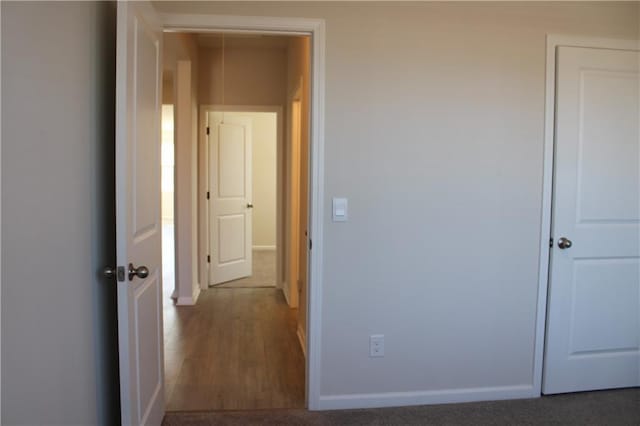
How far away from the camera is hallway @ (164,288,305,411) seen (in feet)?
8.93

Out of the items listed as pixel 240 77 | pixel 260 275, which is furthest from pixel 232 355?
pixel 240 77

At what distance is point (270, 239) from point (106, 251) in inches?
240

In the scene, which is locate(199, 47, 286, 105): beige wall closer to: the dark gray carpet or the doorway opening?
the doorway opening

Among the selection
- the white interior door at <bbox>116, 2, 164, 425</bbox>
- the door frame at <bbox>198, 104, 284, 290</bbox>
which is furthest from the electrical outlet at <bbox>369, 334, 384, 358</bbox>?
the door frame at <bbox>198, 104, 284, 290</bbox>

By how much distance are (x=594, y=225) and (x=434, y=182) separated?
1.00m

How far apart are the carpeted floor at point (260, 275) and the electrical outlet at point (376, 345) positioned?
10.1 feet

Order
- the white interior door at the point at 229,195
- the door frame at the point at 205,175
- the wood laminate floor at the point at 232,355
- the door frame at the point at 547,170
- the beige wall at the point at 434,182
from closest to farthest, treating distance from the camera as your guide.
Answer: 1. the beige wall at the point at 434,182
2. the door frame at the point at 547,170
3. the wood laminate floor at the point at 232,355
4. the door frame at the point at 205,175
5. the white interior door at the point at 229,195

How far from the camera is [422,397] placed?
8.71ft

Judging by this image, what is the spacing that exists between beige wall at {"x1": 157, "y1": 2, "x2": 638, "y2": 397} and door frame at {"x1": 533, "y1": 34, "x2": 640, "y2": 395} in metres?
0.04

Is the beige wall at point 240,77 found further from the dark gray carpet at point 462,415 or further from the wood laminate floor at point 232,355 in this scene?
the dark gray carpet at point 462,415

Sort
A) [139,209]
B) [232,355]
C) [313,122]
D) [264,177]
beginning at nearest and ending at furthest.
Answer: [139,209]
[313,122]
[232,355]
[264,177]

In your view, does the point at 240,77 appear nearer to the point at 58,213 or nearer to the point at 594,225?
the point at 594,225

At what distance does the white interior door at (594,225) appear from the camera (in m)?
2.67

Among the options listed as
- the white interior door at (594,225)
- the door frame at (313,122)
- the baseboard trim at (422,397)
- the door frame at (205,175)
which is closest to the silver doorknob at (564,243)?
the white interior door at (594,225)
